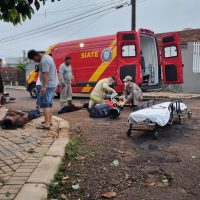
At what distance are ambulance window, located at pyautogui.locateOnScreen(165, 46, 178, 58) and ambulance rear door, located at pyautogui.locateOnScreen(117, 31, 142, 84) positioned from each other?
143cm

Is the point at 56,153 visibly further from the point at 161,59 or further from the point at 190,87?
the point at 190,87

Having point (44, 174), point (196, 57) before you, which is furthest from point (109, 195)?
point (196, 57)

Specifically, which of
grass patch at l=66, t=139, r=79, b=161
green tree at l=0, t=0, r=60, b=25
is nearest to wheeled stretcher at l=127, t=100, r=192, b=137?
grass patch at l=66, t=139, r=79, b=161

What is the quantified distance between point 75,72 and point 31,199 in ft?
42.0

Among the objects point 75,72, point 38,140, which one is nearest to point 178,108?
point 38,140

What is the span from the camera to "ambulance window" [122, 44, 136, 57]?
14.3 m

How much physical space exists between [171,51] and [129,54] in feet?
5.41

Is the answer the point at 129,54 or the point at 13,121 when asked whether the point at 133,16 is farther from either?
the point at 13,121

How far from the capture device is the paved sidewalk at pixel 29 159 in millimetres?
4668

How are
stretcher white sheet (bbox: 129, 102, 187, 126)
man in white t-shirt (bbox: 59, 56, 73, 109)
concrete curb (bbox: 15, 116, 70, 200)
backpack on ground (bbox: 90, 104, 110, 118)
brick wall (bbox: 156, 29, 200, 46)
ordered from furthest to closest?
brick wall (bbox: 156, 29, 200, 46) < man in white t-shirt (bbox: 59, 56, 73, 109) < backpack on ground (bbox: 90, 104, 110, 118) < stretcher white sheet (bbox: 129, 102, 187, 126) < concrete curb (bbox: 15, 116, 70, 200)

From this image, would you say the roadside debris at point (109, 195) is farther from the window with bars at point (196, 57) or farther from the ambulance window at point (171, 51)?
the window with bars at point (196, 57)

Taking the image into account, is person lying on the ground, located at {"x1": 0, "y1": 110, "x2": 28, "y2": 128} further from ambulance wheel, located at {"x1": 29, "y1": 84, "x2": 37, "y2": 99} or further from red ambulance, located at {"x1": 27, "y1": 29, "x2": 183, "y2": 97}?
ambulance wheel, located at {"x1": 29, "y1": 84, "x2": 37, "y2": 99}

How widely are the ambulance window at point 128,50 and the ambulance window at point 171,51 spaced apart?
149cm

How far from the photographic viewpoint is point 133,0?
22703 millimetres
